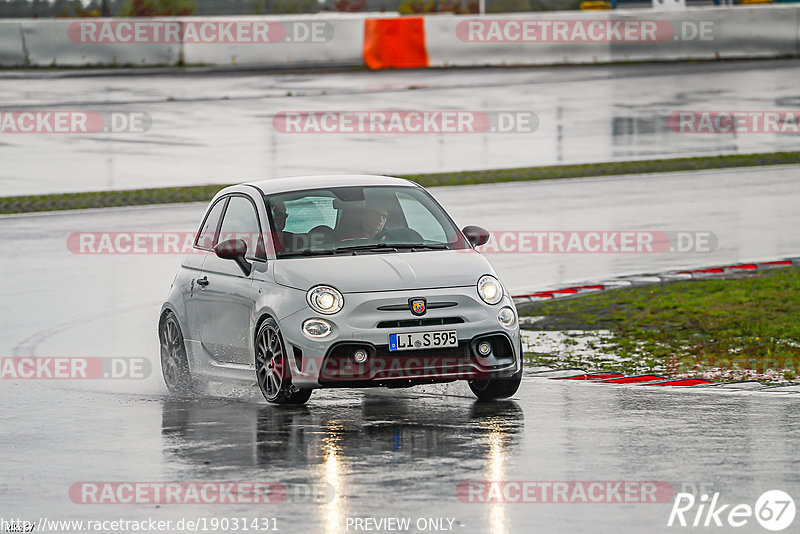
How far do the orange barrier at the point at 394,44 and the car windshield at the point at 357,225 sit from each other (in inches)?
1142

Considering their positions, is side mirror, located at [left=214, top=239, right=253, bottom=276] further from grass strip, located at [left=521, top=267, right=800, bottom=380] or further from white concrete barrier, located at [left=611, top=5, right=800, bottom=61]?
white concrete barrier, located at [left=611, top=5, right=800, bottom=61]

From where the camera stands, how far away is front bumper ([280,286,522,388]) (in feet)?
33.5

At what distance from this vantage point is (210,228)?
40.3 feet

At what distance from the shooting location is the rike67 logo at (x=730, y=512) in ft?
23.5

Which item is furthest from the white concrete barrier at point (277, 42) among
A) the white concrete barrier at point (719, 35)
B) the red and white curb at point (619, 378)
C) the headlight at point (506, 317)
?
the headlight at point (506, 317)

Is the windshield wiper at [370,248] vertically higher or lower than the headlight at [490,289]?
higher

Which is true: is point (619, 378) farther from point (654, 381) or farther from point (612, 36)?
point (612, 36)

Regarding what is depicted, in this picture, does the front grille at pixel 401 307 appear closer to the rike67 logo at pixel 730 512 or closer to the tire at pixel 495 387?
the tire at pixel 495 387

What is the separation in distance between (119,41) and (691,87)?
1576 centimetres

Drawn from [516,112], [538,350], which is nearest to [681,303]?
[538,350]

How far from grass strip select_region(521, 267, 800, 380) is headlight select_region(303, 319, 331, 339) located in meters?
2.81

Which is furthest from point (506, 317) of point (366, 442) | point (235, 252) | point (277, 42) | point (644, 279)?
point (277, 42)

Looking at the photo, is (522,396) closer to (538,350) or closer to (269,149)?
(538,350)

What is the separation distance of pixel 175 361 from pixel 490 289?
283 centimetres
